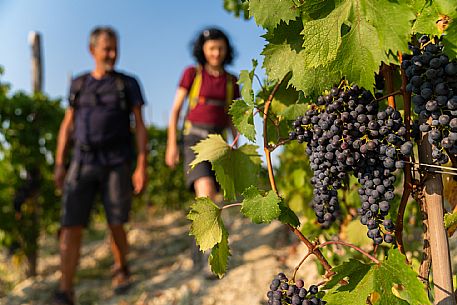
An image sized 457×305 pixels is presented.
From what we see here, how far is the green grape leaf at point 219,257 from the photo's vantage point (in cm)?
151

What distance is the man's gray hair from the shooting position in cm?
439

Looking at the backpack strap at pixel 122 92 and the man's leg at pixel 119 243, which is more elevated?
the backpack strap at pixel 122 92

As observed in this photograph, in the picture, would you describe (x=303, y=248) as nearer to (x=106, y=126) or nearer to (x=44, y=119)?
(x=106, y=126)

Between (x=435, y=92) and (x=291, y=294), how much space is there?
66 centimetres

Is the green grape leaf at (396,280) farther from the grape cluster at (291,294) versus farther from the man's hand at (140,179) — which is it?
the man's hand at (140,179)

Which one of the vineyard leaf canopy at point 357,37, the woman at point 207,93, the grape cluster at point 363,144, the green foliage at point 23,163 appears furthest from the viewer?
the green foliage at point 23,163

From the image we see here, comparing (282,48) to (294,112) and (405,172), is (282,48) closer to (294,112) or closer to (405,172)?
(294,112)

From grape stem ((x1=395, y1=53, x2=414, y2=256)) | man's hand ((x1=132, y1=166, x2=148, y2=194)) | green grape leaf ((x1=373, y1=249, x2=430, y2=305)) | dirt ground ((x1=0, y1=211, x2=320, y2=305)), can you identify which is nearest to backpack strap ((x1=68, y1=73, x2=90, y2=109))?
man's hand ((x1=132, y1=166, x2=148, y2=194))

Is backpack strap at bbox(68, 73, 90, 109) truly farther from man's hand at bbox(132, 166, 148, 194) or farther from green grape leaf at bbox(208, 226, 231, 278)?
green grape leaf at bbox(208, 226, 231, 278)

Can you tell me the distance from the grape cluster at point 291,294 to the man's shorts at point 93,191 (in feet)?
10.3

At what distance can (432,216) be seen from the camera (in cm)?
128

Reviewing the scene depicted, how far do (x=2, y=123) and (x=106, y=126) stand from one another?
1996 mm

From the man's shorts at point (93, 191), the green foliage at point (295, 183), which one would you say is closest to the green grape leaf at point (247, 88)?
the green foliage at point (295, 183)

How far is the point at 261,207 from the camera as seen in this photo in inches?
53.7
